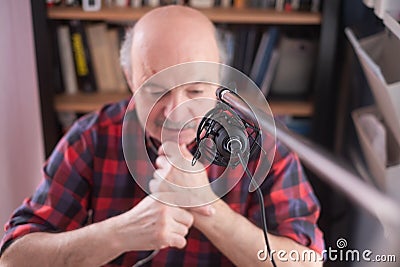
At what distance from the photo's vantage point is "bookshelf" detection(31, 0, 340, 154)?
1.91 meters

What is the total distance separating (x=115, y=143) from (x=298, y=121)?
82cm

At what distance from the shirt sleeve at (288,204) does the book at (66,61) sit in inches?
33.8

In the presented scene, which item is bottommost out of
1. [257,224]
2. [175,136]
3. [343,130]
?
[343,130]

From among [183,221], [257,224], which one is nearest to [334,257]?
[257,224]

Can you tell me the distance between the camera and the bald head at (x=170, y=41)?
3.98ft

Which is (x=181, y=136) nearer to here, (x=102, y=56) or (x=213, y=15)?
(x=213, y=15)

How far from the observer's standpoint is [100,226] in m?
1.24

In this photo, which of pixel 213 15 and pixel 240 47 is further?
pixel 240 47

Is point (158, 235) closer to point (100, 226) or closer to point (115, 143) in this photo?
point (100, 226)

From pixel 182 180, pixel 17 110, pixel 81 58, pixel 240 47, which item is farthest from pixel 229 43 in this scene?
pixel 182 180

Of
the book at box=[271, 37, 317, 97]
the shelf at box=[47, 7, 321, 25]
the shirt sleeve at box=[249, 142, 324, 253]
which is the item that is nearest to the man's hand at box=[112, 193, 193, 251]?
the shirt sleeve at box=[249, 142, 324, 253]

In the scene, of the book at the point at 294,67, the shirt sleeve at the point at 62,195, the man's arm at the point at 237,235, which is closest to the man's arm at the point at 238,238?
the man's arm at the point at 237,235

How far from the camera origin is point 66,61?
2023mm

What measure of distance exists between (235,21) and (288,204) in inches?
29.9
